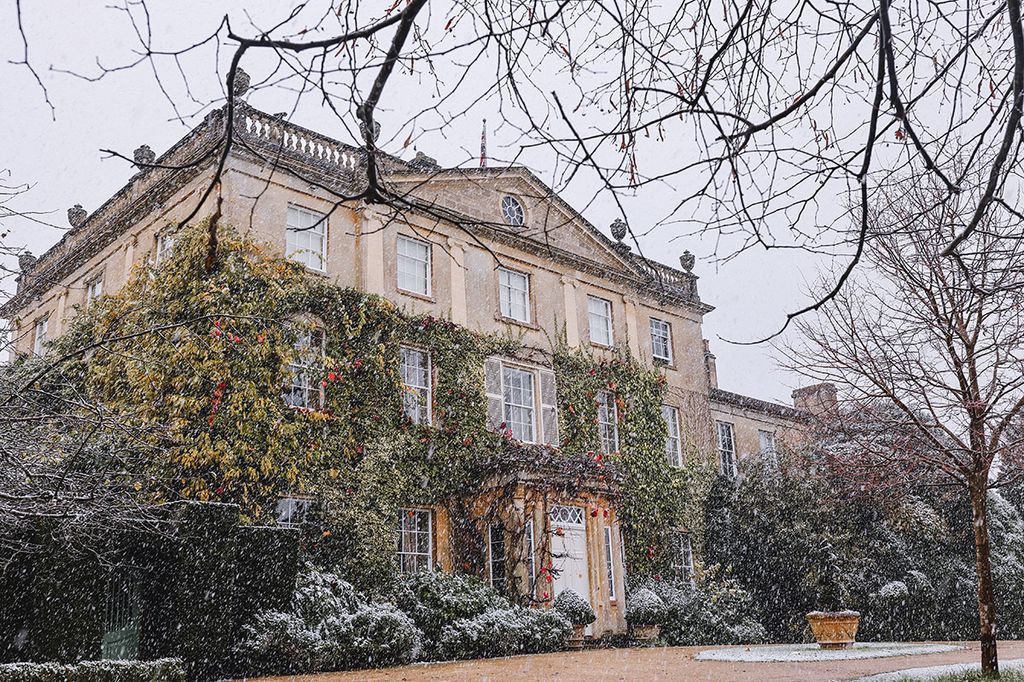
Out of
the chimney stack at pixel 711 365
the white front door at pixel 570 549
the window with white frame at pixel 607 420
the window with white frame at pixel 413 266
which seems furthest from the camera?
the chimney stack at pixel 711 365

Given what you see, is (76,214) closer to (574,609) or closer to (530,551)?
(530,551)

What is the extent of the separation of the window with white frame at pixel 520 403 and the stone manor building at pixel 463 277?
0.03 m

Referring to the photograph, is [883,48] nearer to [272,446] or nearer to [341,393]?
[272,446]

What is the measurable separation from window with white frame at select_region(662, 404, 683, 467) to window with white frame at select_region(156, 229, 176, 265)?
442 inches

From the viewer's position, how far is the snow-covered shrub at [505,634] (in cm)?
1234

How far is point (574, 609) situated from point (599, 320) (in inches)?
295

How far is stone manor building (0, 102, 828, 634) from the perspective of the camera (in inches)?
593

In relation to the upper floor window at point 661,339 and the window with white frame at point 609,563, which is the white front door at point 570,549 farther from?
the upper floor window at point 661,339

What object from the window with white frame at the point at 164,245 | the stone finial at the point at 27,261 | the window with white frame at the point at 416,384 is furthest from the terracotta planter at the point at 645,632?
the stone finial at the point at 27,261

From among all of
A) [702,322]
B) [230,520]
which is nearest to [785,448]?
[702,322]

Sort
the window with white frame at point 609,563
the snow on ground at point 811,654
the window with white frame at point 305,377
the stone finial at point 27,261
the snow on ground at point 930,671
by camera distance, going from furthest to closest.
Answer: the stone finial at point 27,261, the window with white frame at point 609,563, the window with white frame at point 305,377, the snow on ground at point 811,654, the snow on ground at point 930,671

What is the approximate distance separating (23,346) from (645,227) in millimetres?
18899

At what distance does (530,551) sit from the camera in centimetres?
1525

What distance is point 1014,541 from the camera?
17641 mm
